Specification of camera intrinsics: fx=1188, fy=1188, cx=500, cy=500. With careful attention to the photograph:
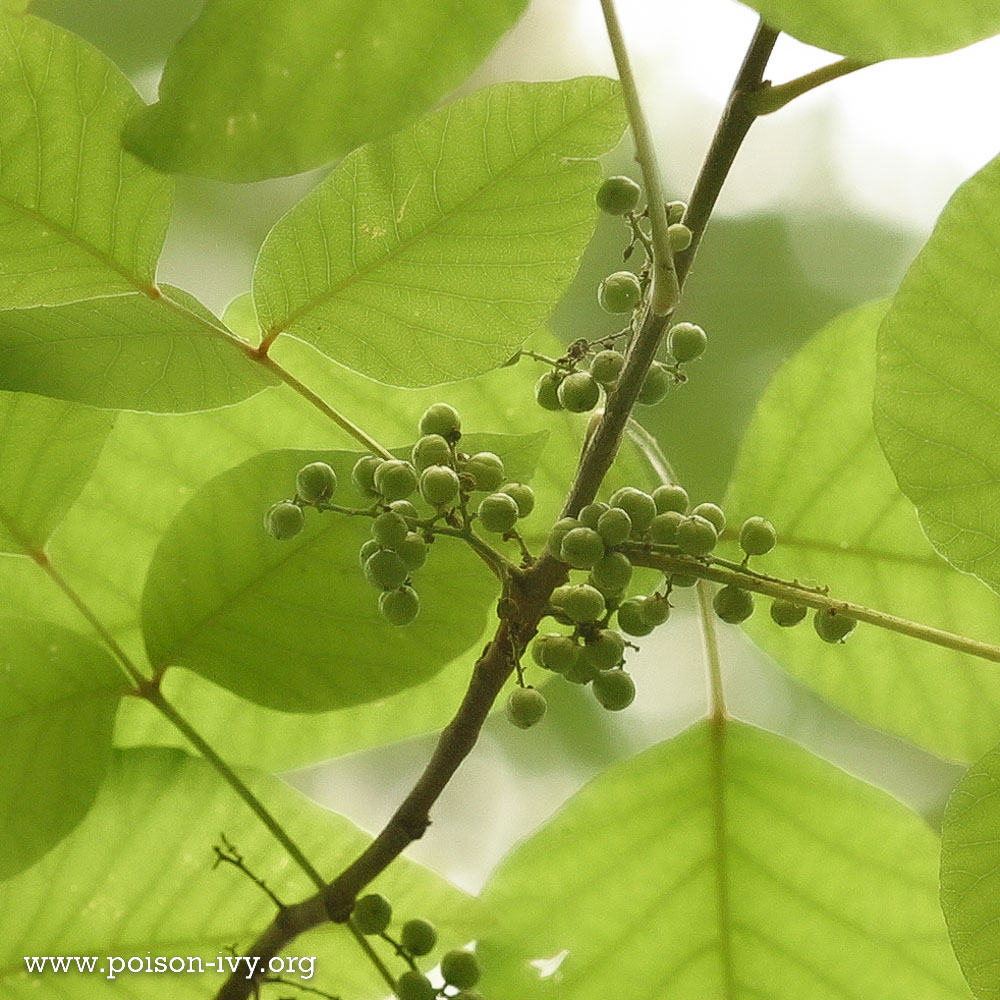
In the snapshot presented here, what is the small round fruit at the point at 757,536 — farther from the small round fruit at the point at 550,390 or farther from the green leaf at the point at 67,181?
the green leaf at the point at 67,181

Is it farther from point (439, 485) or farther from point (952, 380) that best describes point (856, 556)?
point (439, 485)

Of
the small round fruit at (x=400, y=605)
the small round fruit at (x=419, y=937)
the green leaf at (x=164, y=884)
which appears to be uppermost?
the small round fruit at (x=400, y=605)

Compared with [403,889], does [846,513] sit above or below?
above

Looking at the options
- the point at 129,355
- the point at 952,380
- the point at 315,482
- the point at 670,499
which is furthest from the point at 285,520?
the point at 952,380

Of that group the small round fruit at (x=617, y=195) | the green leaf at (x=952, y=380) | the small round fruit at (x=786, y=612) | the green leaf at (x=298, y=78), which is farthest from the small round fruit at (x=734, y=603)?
the green leaf at (x=298, y=78)

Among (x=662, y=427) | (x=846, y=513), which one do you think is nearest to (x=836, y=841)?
(x=846, y=513)

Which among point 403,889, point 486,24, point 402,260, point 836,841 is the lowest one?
point 403,889

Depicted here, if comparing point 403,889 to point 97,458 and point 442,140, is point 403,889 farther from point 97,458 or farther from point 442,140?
point 442,140
